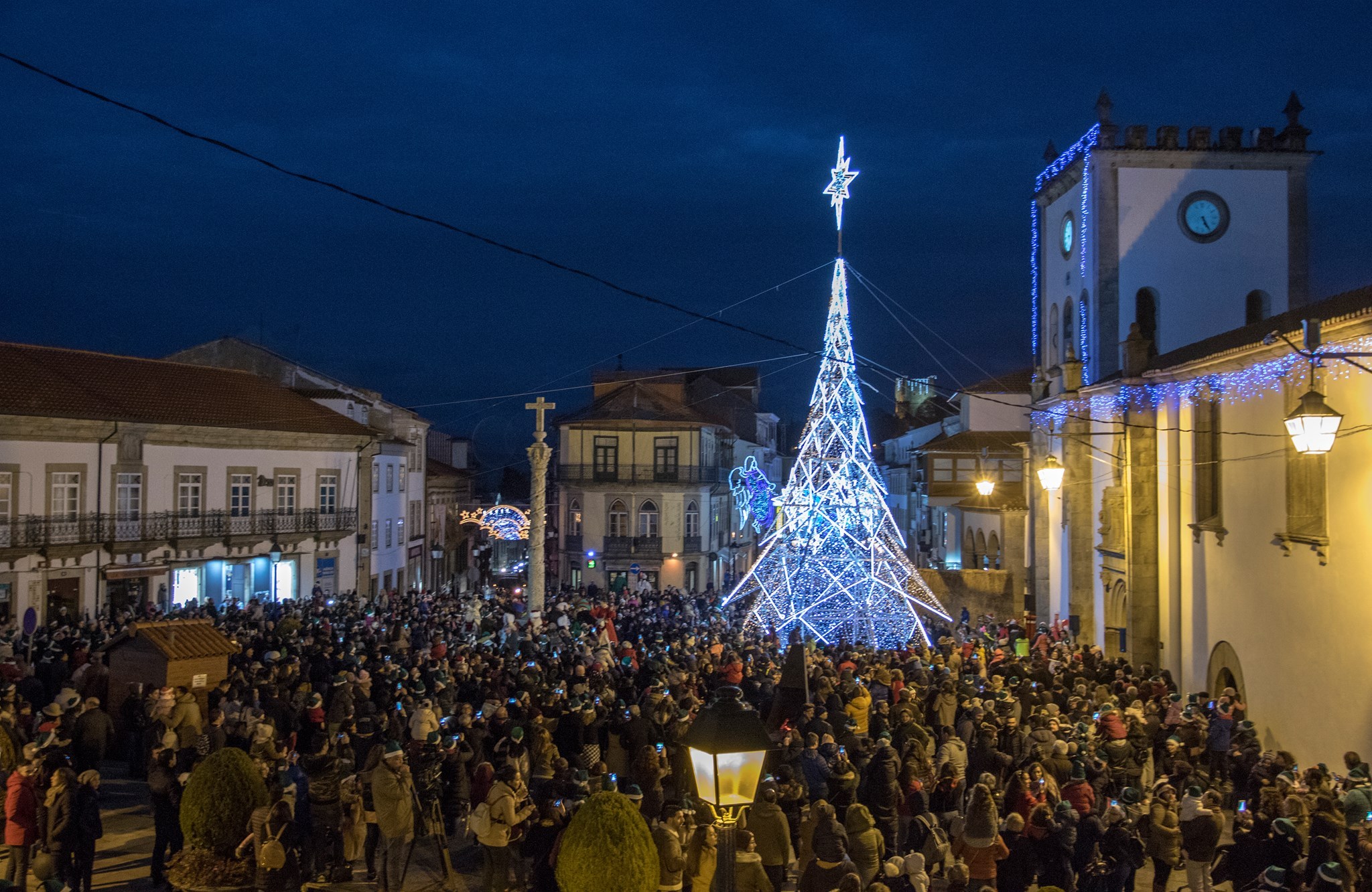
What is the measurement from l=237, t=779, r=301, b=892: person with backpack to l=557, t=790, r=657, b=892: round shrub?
257 cm

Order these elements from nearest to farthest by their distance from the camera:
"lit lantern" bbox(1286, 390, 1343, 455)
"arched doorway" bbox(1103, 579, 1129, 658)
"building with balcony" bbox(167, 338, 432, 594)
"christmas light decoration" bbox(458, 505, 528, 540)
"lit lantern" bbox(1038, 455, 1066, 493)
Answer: "lit lantern" bbox(1286, 390, 1343, 455) → "lit lantern" bbox(1038, 455, 1066, 493) → "arched doorway" bbox(1103, 579, 1129, 658) → "christmas light decoration" bbox(458, 505, 528, 540) → "building with balcony" bbox(167, 338, 432, 594)

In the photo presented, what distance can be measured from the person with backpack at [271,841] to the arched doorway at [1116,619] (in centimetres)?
1899

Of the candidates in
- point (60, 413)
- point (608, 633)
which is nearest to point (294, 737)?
point (608, 633)

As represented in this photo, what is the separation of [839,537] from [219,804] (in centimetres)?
1682

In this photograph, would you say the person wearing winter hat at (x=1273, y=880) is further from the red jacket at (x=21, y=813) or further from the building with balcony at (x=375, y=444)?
the building with balcony at (x=375, y=444)

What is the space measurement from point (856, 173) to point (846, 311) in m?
2.85

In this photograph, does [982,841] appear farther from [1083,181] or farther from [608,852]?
[1083,181]

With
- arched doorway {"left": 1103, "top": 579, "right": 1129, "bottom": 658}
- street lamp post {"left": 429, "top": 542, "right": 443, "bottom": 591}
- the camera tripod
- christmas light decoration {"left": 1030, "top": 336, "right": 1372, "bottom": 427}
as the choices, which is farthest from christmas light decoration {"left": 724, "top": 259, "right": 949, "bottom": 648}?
street lamp post {"left": 429, "top": 542, "right": 443, "bottom": 591}

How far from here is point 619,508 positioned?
51.5 metres

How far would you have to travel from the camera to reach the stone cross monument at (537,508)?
25375mm

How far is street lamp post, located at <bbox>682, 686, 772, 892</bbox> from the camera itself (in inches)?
269

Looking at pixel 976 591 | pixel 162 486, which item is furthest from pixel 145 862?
pixel 976 591

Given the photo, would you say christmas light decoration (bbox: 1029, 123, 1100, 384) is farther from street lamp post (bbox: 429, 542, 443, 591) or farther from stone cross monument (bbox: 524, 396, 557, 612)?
street lamp post (bbox: 429, 542, 443, 591)

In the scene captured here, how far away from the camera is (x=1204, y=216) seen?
29047mm
